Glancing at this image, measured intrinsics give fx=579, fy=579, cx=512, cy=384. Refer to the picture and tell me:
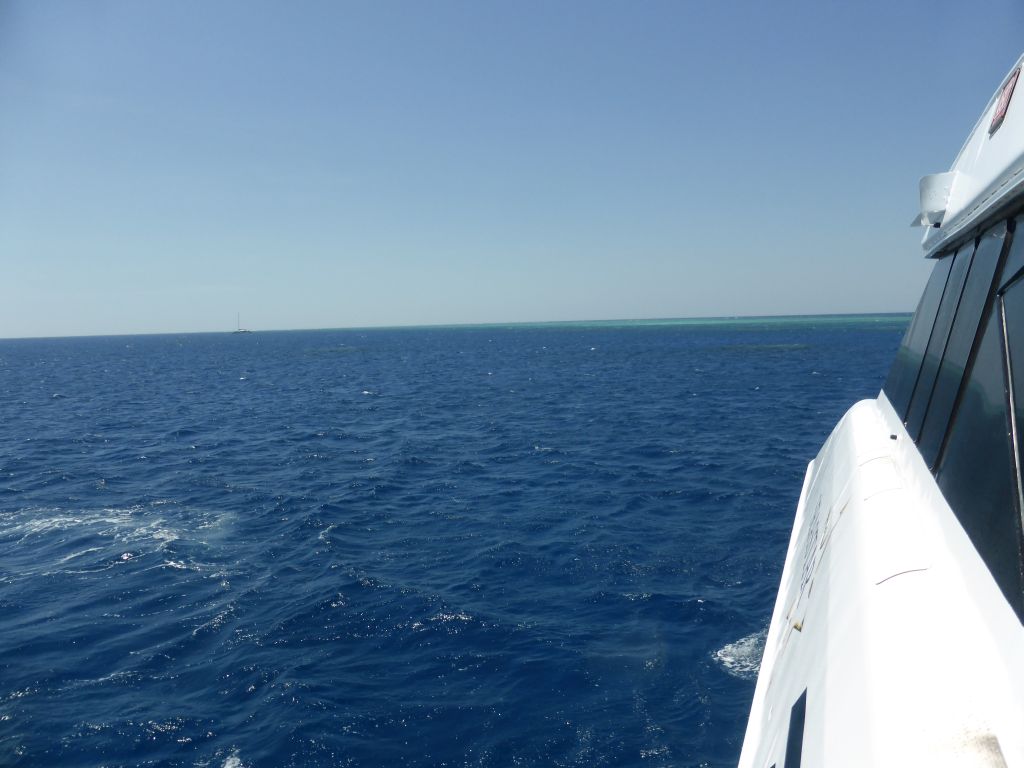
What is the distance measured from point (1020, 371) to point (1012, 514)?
3.06 ft

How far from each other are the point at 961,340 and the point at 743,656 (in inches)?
302

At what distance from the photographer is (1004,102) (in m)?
4.91

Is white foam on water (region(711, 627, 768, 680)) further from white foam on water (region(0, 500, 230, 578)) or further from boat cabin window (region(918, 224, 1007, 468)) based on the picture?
white foam on water (region(0, 500, 230, 578))

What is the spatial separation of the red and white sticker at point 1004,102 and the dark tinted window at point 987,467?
5.92ft

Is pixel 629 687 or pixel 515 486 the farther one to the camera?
pixel 515 486

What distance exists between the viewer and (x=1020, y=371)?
11.1ft

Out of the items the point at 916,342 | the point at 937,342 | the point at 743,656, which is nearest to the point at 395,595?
the point at 743,656

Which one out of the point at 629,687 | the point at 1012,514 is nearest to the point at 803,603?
the point at 1012,514

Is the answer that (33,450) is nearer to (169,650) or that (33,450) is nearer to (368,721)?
(169,650)

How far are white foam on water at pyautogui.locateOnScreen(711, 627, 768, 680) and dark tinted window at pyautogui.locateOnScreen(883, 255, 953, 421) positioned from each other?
5279 mm

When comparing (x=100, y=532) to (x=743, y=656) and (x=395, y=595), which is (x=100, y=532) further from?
(x=743, y=656)

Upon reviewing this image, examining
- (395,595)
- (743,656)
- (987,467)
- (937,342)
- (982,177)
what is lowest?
(743,656)

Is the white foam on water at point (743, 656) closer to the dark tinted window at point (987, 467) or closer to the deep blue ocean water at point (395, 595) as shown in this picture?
the deep blue ocean water at point (395, 595)

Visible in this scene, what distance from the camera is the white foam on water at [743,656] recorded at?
395 inches
